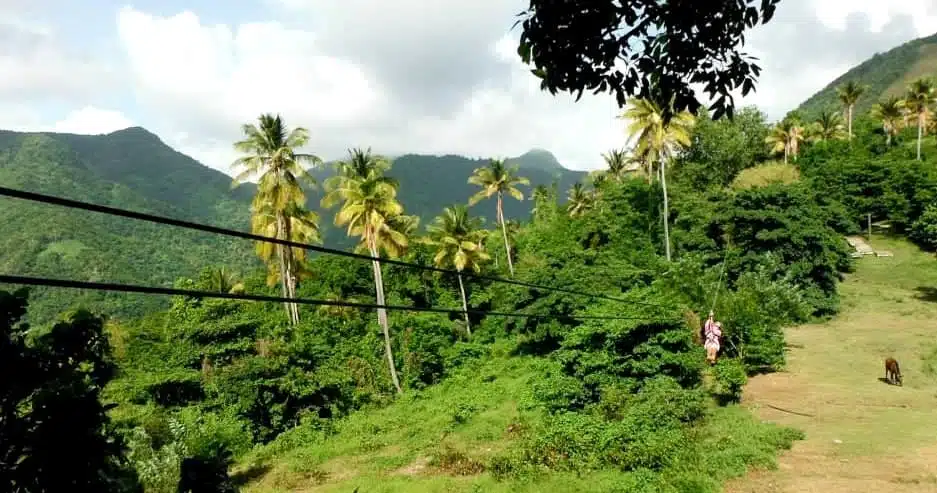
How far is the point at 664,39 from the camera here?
13.1 ft

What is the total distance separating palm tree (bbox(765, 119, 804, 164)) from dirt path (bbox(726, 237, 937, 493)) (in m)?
33.9

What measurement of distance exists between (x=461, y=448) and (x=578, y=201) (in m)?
44.8

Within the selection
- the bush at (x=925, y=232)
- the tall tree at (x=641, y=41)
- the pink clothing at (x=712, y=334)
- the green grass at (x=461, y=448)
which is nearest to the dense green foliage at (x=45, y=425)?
the tall tree at (x=641, y=41)

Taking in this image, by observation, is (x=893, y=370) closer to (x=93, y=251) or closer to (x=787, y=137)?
(x=787, y=137)

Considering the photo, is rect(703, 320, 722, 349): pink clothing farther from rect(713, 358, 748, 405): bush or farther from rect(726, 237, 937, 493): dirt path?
rect(726, 237, 937, 493): dirt path

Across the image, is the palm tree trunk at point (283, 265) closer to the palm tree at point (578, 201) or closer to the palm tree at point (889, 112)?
the palm tree at point (578, 201)

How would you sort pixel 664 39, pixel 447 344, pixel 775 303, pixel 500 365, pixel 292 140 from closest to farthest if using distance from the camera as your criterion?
1. pixel 664 39
2. pixel 775 303
3. pixel 292 140
4. pixel 500 365
5. pixel 447 344

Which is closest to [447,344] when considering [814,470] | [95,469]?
[814,470]

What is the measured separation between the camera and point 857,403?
17844 mm

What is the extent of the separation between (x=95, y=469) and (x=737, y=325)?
22728mm

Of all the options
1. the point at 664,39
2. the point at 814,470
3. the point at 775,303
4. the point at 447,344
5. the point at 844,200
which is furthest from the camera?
the point at 844,200

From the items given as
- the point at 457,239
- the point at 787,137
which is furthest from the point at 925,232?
the point at 457,239

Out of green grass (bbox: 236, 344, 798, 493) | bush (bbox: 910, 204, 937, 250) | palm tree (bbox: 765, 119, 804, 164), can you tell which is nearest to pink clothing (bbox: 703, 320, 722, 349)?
green grass (bbox: 236, 344, 798, 493)

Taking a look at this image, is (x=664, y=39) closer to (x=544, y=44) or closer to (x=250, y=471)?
(x=544, y=44)
